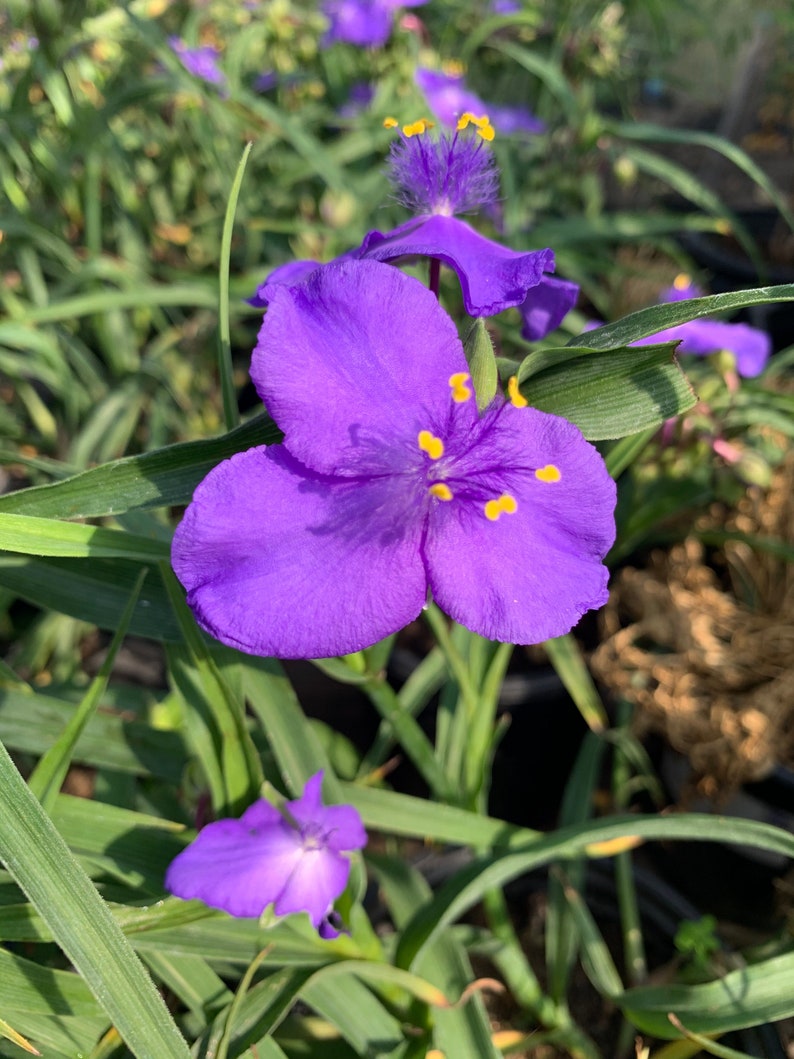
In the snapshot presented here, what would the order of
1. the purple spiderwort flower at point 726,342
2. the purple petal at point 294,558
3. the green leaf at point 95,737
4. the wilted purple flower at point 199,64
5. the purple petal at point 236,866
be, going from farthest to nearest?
the wilted purple flower at point 199,64 → the purple spiderwort flower at point 726,342 → the green leaf at point 95,737 → the purple petal at point 236,866 → the purple petal at point 294,558

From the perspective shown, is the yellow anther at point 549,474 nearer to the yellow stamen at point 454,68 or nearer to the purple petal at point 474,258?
the purple petal at point 474,258

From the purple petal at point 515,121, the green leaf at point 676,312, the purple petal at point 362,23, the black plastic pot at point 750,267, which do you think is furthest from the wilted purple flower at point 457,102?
the green leaf at point 676,312

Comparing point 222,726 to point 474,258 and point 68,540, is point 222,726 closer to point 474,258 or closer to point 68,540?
point 68,540

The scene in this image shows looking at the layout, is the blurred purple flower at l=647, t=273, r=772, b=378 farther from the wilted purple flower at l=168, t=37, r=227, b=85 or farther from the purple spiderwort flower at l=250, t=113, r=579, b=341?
the wilted purple flower at l=168, t=37, r=227, b=85

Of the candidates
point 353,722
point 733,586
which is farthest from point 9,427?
point 733,586

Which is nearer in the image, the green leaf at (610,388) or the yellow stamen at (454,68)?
the green leaf at (610,388)

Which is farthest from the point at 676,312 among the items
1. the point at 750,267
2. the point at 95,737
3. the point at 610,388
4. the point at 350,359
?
the point at 750,267

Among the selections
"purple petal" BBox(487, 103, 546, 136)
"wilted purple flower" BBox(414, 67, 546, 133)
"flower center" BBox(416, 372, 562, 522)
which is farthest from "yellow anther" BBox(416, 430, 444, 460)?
"purple petal" BBox(487, 103, 546, 136)

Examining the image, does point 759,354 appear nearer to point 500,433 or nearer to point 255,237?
point 500,433
